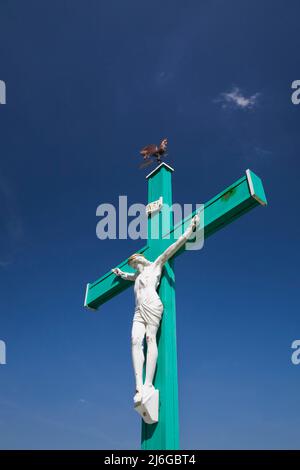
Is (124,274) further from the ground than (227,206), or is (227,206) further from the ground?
(227,206)

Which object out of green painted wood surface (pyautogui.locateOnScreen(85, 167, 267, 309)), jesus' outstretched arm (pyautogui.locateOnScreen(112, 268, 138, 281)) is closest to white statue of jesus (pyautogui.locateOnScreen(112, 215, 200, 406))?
jesus' outstretched arm (pyautogui.locateOnScreen(112, 268, 138, 281))

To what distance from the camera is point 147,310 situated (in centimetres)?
408

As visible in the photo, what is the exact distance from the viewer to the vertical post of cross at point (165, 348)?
3576mm

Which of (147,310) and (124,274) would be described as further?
(124,274)

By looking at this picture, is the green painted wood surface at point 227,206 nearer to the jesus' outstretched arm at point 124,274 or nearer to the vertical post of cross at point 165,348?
the jesus' outstretched arm at point 124,274

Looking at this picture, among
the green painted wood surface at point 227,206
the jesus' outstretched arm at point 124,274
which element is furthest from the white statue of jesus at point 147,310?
the green painted wood surface at point 227,206

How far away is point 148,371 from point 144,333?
0.38 metres

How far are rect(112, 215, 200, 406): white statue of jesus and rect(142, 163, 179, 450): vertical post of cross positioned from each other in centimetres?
8

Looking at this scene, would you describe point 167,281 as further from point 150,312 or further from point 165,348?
point 165,348

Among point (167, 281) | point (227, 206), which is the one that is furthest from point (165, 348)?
point (227, 206)

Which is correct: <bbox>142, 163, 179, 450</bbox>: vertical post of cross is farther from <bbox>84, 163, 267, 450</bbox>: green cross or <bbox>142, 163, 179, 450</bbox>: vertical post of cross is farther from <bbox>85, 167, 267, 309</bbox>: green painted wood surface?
<bbox>85, 167, 267, 309</bbox>: green painted wood surface

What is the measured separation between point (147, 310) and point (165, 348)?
0.39 m

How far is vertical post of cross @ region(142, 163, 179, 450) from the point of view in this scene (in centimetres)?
358
